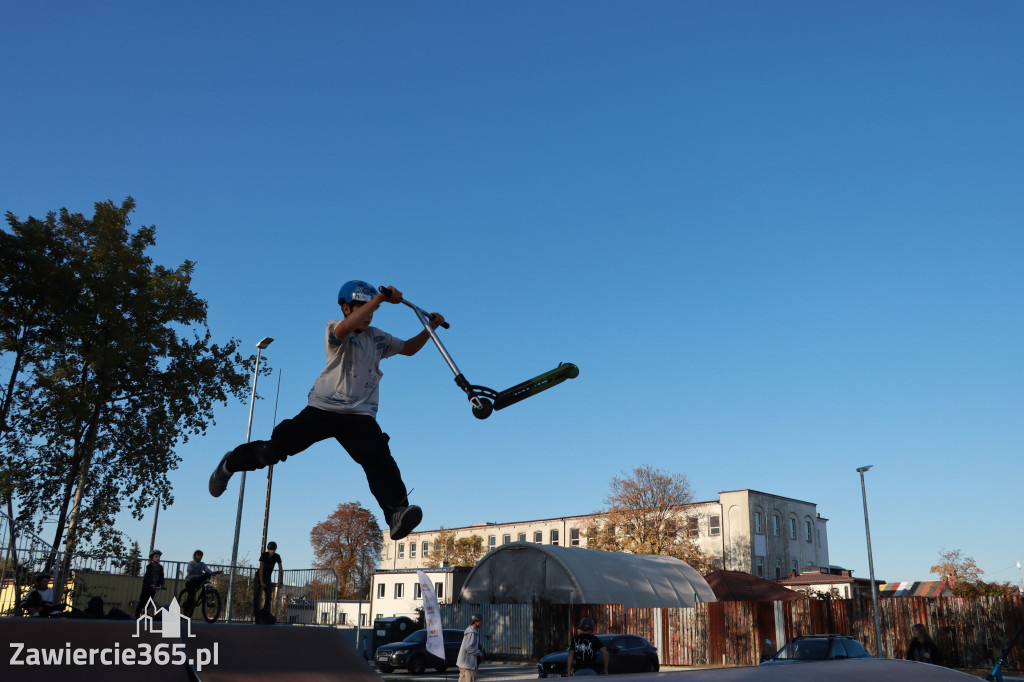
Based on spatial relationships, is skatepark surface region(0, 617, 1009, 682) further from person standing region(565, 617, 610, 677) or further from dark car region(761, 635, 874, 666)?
dark car region(761, 635, 874, 666)

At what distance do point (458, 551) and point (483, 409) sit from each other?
76.2m

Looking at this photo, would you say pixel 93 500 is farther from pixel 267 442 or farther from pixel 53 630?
pixel 53 630

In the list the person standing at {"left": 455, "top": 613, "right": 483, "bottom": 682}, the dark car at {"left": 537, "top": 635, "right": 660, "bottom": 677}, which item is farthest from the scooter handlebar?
the dark car at {"left": 537, "top": 635, "right": 660, "bottom": 677}

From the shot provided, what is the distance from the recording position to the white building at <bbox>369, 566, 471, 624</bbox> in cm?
5344

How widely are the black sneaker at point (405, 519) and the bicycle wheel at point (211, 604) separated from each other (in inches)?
336

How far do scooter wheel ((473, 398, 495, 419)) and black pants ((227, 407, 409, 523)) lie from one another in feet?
3.22

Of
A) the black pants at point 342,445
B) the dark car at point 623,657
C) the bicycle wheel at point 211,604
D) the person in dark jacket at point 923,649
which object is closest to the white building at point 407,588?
the dark car at point 623,657

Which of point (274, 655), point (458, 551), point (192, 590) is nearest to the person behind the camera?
A: point (274, 655)

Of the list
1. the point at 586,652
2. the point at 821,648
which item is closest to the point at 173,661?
the point at 586,652

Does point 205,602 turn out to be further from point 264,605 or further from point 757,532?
point 757,532

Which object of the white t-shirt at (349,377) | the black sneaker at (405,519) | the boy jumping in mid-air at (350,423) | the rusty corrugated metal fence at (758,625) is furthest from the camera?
the rusty corrugated metal fence at (758,625)

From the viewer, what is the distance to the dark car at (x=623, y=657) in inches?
864

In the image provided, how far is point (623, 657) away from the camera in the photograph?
2223 cm

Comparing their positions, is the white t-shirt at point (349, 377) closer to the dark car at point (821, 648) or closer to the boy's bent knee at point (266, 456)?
the boy's bent knee at point (266, 456)
